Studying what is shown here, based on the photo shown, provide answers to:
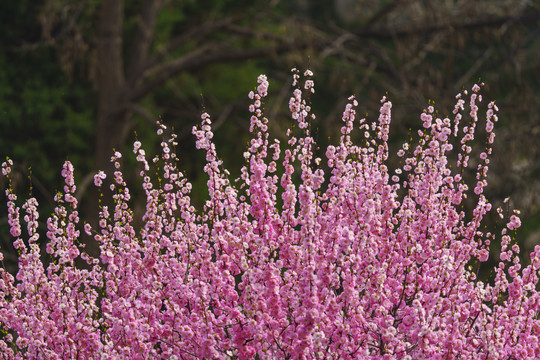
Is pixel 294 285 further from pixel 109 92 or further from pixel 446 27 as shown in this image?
pixel 109 92

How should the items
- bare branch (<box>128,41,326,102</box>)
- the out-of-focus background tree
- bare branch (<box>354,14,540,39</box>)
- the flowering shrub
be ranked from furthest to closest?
bare branch (<box>128,41,326,102</box>) → the out-of-focus background tree → bare branch (<box>354,14,540,39</box>) → the flowering shrub

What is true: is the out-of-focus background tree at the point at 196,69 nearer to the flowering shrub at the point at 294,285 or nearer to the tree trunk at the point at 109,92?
the tree trunk at the point at 109,92

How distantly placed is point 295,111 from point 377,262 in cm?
76

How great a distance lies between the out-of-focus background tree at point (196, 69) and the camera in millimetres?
8711

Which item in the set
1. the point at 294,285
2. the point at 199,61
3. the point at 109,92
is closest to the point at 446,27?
the point at 199,61

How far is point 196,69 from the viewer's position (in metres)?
11.5

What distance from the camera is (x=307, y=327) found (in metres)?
2.85

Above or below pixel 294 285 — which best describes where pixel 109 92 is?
above

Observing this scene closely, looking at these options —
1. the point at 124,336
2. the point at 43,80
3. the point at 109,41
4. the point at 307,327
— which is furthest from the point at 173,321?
the point at 43,80

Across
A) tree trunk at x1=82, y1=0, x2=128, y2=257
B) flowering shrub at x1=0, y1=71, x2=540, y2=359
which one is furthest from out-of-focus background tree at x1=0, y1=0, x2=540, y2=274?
flowering shrub at x1=0, y1=71, x2=540, y2=359

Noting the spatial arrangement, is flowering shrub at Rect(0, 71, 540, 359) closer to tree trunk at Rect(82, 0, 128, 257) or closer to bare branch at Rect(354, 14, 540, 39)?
bare branch at Rect(354, 14, 540, 39)

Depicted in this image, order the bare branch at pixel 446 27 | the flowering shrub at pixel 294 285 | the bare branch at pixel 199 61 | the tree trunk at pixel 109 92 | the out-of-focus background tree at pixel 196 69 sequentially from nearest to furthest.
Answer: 1. the flowering shrub at pixel 294 285
2. the bare branch at pixel 446 27
3. the out-of-focus background tree at pixel 196 69
4. the bare branch at pixel 199 61
5. the tree trunk at pixel 109 92

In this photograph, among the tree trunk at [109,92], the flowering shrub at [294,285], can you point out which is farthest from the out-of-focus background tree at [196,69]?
the flowering shrub at [294,285]

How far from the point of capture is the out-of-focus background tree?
28.6ft
